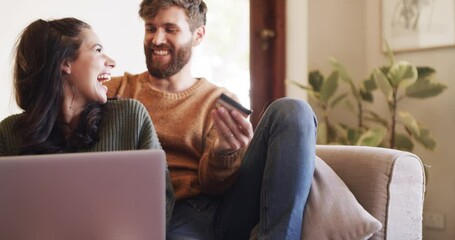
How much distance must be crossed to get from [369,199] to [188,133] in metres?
0.49

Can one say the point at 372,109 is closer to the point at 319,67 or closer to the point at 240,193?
the point at 319,67

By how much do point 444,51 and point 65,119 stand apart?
6.18ft

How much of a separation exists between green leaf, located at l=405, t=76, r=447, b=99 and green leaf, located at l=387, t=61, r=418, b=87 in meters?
0.07

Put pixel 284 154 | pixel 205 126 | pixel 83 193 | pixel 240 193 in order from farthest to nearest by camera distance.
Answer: pixel 205 126, pixel 240 193, pixel 284 154, pixel 83 193

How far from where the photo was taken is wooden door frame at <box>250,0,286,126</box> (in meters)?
2.86

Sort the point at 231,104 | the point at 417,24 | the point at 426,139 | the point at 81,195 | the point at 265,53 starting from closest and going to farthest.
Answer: the point at 81,195
the point at 231,104
the point at 426,139
the point at 417,24
the point at 265,53

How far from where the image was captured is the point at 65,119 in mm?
1305

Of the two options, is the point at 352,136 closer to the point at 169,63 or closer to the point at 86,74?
the point at 169,63

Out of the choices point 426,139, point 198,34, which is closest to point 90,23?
point 198,34

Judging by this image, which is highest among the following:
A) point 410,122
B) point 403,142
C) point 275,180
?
point 275,180

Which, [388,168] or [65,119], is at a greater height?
[65,119]

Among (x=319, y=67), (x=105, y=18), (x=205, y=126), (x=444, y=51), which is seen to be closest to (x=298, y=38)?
(x=319, y=67)

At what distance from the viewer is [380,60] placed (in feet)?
9.08

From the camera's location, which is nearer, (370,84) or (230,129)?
(230,129)
